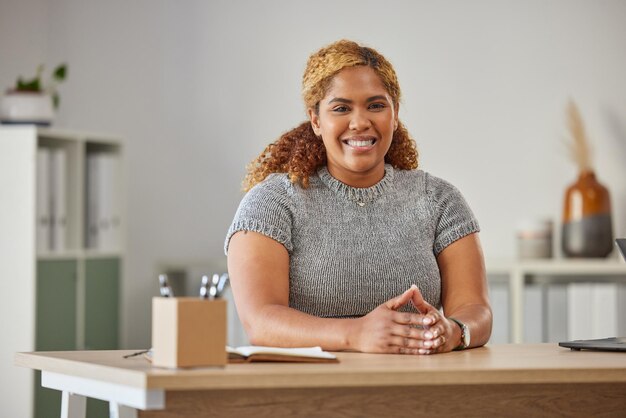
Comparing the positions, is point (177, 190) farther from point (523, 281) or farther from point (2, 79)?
point (523, 281)

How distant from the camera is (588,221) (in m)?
3.94

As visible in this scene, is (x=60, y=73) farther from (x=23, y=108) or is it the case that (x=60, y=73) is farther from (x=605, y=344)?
(x=605, y=344)

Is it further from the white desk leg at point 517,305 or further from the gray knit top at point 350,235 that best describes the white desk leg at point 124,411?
the white desk leg at point 517,305

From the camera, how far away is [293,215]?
2.32 meters

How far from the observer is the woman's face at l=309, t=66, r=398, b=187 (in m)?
2.34

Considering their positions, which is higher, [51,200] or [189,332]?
[51,200]

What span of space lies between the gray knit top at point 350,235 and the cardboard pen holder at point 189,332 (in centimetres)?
61

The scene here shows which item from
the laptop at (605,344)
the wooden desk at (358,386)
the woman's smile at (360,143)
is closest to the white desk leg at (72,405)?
the wooden desk at (358,386)

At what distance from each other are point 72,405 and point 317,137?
89cm

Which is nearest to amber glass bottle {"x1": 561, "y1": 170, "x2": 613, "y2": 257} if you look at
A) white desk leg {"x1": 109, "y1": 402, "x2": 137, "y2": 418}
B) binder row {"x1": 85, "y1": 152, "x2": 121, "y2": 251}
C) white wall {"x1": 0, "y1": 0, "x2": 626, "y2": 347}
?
white wall {"x1": 0, "y1": 0, "x2": 626, "y2": 347}

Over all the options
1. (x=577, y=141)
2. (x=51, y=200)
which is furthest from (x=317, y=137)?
(x=577, y=141)

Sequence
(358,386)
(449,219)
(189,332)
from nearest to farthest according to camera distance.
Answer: (189,332), (358,386), (449,219)

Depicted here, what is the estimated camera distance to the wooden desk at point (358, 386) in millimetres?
1640

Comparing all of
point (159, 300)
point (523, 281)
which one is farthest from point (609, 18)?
point (159, 300)
